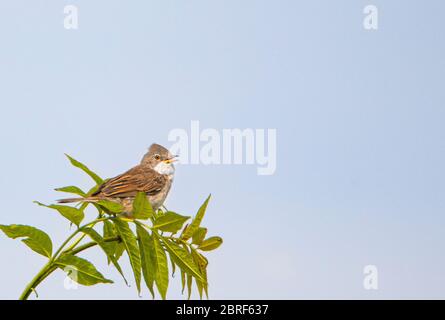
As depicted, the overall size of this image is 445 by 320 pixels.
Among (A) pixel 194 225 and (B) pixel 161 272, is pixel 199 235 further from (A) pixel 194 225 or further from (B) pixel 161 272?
(B) pixel 161 272

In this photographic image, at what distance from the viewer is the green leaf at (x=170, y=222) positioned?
371 centimetres

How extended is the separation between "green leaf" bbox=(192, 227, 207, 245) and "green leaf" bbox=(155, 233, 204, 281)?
5.9 inches

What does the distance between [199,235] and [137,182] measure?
387 centimetres

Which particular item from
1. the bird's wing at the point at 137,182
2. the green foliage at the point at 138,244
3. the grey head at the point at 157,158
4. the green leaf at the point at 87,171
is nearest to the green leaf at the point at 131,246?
the green foliage at the point at 138,244

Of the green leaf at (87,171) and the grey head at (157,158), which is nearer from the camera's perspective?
the green leaf at (87,171)

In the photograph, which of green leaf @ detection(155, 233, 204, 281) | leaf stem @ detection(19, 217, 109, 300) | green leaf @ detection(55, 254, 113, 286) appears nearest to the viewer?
leaf stem @ detection(19, 217, 109, 300)

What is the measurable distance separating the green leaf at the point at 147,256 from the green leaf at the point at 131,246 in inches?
1.6

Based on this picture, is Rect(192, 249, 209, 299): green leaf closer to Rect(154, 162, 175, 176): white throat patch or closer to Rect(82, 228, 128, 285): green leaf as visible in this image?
Rect(82, 228, 128, 285): green leaf

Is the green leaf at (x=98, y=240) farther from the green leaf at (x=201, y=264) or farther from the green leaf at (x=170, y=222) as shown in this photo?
the green leaf at (x=201, y=264)

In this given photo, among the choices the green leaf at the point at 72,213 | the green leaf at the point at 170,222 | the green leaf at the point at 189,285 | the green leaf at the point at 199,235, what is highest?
the green leaf at the point at 72,213

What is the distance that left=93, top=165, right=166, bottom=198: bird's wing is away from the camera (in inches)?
272

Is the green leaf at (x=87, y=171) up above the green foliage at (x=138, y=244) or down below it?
above

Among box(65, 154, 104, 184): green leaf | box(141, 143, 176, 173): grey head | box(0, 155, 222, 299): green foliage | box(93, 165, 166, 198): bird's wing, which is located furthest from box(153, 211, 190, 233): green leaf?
box(141, 143, 176, 173): grey head
